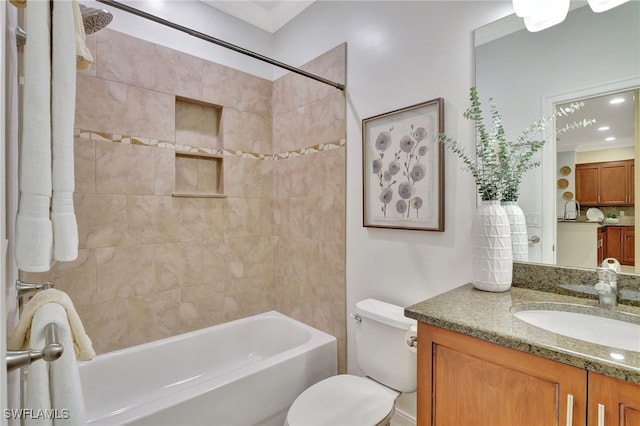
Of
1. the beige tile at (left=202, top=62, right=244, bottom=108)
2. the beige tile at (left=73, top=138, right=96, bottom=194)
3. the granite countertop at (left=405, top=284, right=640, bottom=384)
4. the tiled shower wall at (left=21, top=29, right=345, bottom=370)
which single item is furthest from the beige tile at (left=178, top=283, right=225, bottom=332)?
the granite countertop at (left=405, top=284, right=640, bottom=384)

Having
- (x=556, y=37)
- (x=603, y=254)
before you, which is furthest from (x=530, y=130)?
(x=603, y=254)

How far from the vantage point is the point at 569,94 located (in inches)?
48.6

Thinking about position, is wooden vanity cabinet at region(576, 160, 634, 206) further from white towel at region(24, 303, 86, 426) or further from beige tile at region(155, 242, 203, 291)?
beige tile at region(155, 242, 203, 291)

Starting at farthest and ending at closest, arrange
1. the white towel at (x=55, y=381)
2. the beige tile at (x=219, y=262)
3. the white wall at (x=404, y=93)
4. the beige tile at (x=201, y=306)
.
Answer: the beige tile at (x=219, y=262) < the beige tile at (x=201, y=306) < the white wall at (x=404, y=93) < the white towel at (x=55, y=381)

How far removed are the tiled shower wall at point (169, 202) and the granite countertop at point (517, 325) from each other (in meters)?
1.02

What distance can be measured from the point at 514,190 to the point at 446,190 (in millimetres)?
295

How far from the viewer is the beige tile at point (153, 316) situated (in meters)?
2.00

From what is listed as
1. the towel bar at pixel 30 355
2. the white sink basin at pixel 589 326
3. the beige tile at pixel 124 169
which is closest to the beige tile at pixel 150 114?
the beige tile at pixel 124 169

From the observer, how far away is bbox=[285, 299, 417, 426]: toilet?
139 cm

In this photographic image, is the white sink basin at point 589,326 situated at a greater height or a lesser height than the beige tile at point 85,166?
lesser

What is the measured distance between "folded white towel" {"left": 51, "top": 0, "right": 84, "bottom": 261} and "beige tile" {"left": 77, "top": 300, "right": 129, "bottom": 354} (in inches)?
60.4

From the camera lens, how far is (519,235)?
1.33 m

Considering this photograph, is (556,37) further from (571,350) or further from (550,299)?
(571,350)

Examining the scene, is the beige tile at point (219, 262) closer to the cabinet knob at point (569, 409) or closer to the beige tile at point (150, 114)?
the beige tile at point (150, 114)
